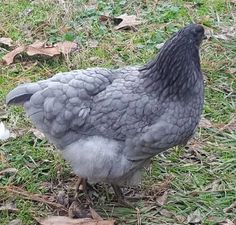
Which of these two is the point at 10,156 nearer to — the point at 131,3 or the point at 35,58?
the point at 35,58

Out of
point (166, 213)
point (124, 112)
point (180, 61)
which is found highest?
point (180, 61)

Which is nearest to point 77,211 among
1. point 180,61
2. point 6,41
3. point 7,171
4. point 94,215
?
point 94,215

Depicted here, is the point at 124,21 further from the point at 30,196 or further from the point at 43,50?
the point at 30,196

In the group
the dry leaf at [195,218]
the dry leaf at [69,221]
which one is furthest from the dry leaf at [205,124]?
the dry leaf at [69,221]

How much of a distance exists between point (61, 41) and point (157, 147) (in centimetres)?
181

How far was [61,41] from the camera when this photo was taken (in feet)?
14.5

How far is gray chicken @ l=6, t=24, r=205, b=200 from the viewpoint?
2.83m

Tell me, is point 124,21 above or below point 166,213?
above

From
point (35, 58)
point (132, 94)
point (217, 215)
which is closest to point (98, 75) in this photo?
point (132, 94)

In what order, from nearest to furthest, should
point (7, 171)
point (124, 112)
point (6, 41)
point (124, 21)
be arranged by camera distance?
1. point (124, 112)
2. point (7, 171)
3. point (6, 41)
4. point (124, 21)

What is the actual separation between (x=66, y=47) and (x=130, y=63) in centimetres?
44

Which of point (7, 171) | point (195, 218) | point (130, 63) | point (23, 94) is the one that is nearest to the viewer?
point (23, 94)

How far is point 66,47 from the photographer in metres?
4.29

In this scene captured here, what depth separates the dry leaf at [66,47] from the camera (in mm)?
4234
